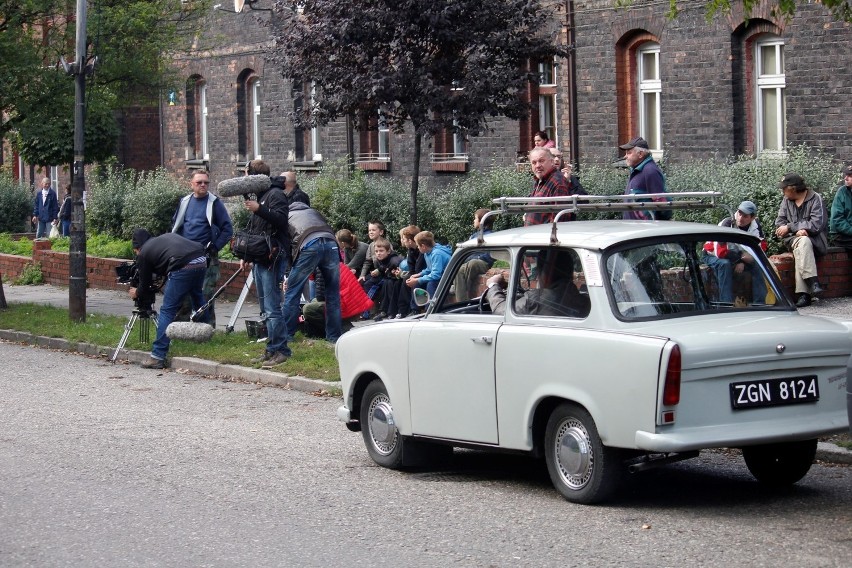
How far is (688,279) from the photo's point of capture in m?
7.97

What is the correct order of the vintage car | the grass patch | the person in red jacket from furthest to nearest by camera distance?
the person in red jacket
the grass patch
the vintage car

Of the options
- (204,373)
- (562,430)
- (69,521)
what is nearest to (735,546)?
(562,430)

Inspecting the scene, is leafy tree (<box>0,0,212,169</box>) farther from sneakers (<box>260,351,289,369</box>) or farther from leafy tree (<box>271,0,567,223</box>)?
sneakers (<box>260,351,289,369</box>)

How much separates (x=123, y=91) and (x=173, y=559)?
1663 centimetres

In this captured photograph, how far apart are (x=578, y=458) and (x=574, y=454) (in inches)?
1.2

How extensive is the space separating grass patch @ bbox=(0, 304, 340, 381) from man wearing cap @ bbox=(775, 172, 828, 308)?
5.40 meters

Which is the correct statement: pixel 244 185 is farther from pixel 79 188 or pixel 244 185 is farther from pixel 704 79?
pixel 704 79

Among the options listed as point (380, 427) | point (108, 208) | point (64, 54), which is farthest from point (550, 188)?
point (108, 208)

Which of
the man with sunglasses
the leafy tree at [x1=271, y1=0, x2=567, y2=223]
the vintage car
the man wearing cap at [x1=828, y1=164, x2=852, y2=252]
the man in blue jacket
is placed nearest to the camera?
the vintage car

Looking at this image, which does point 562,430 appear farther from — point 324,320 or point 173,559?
point 324,320

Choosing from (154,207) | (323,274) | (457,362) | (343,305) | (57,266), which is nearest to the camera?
(457,362)

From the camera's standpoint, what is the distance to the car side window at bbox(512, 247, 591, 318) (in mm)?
7910

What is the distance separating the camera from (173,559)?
6.95 m

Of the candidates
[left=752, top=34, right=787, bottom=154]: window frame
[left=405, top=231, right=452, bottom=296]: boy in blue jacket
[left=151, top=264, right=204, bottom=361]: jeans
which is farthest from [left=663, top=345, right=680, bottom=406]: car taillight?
[left=752, top=34, right=787, bottom=154]: window frame
